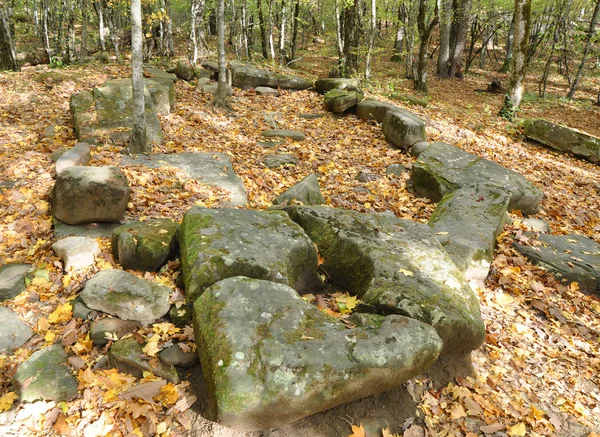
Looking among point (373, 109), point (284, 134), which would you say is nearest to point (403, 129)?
point (373, 109)

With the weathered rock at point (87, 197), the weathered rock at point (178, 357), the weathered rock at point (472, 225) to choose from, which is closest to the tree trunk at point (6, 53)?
the weathered rock at point (87, 197)

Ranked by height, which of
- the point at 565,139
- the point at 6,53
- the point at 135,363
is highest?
the point at 6,53

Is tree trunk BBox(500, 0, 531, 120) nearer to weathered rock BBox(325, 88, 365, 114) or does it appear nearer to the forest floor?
the forest floor

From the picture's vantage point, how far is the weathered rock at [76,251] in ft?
14.2

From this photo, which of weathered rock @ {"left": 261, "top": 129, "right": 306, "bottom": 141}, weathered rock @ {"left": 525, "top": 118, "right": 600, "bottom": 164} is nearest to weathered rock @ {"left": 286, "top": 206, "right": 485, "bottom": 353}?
weathered rock @ {"left": 261, "top": 129, "right": 306, "bottom": 141}

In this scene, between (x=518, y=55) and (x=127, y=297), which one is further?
(x=518, y=55)

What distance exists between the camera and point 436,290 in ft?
13.0

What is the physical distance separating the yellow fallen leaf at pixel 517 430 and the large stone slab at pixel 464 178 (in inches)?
184

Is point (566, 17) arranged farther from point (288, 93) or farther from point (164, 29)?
point (164, 29)

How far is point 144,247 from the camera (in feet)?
14.1

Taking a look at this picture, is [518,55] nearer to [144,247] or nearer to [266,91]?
[266,91]

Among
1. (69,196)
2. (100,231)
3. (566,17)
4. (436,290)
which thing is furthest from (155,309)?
(566,17)

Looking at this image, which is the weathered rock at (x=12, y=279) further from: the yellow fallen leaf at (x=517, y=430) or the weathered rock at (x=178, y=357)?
the yellow fallen leaf at (x=517, y=430)

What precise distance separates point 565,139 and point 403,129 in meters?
5.48
